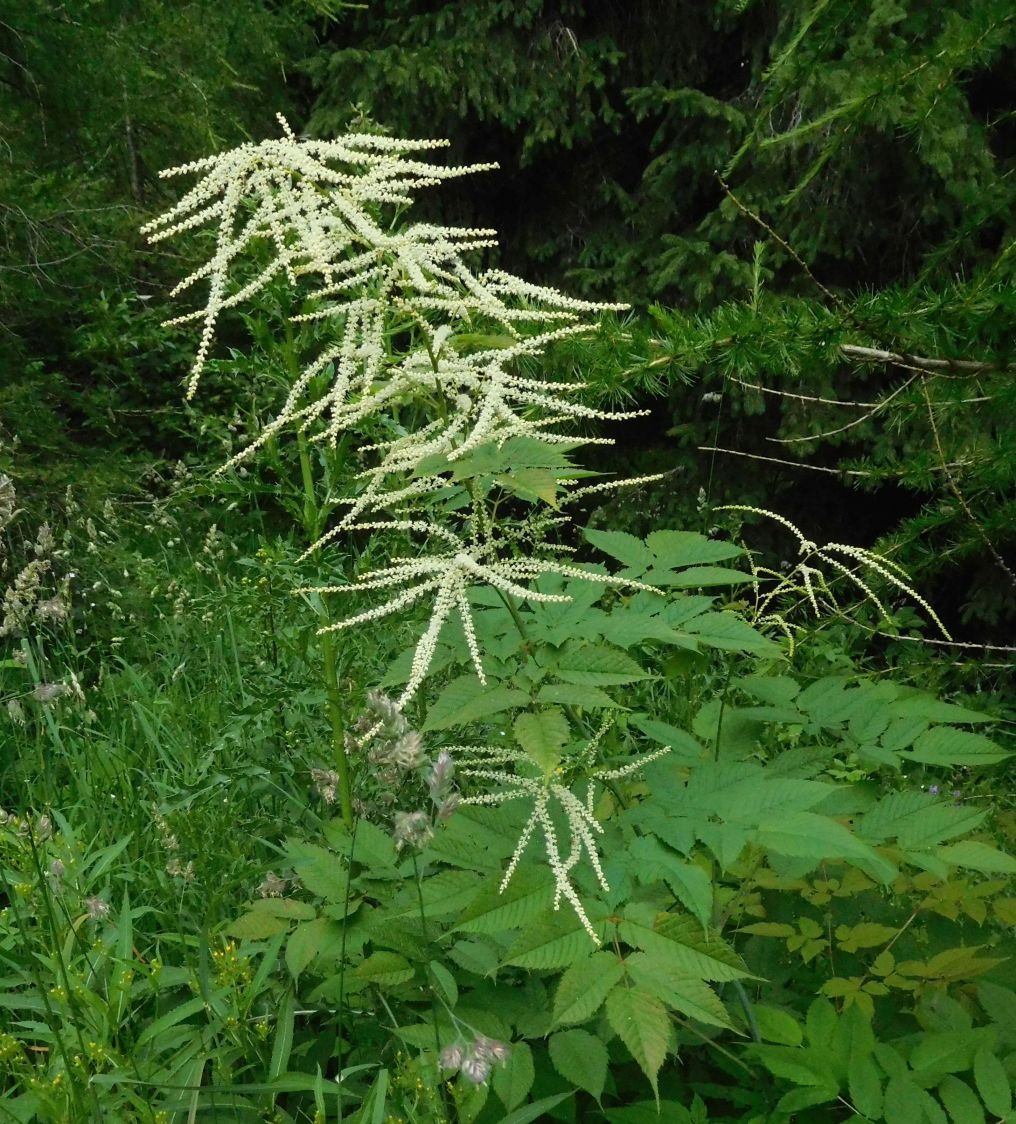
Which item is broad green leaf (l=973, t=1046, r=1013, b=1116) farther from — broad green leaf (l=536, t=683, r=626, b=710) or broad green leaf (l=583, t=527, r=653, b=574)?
broad green leaf (l=583, t=527, r=653, b=574)

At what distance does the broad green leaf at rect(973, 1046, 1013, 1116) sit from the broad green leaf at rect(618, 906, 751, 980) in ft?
1.40

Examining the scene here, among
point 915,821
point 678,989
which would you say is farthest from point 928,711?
point 678,989

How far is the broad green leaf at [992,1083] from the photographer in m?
1.59

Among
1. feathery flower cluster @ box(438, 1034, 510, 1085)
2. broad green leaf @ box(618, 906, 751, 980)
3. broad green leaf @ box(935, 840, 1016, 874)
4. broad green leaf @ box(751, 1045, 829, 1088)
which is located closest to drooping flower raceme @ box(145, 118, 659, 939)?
broad green leaf @ box(618, 906, 751, 980)

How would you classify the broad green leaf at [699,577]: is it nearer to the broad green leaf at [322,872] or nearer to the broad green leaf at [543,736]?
the broad green leaf at [543,736]

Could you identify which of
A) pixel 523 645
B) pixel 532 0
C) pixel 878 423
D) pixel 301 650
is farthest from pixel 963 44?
pixel 532 0

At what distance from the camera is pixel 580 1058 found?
1.64 meters

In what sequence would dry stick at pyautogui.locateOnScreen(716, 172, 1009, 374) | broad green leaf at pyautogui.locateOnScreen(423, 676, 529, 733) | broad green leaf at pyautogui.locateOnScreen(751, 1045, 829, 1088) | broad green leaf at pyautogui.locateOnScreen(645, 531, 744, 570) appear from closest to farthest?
broad green leaf at pyautogui.locateOnScreen(423, 676, 529, 733)
broad green leaf at pyautogui.locateOnScreen(751, 1045, 829, 1088)
broad green leaf at pyautogui.locateOnScreen(645, 531, 744, 570)
dry stick at pyautogui.locateOnScreen(716, 172, 1009, 374)

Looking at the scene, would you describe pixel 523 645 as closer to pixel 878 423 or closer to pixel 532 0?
pixel 878 423

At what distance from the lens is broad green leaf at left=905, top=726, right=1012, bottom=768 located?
1.85 m

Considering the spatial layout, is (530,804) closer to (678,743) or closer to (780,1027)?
(678,743)

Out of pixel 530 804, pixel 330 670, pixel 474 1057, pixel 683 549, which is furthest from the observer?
pixel 330 670

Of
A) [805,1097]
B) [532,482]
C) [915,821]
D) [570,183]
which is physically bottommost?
[805,1097]

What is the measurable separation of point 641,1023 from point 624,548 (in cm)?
89
